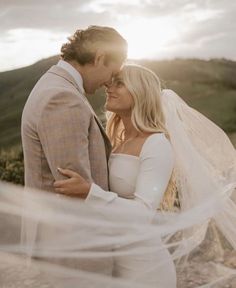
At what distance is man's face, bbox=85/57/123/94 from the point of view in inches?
143

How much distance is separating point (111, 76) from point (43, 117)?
860mm

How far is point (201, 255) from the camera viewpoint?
15.7ft

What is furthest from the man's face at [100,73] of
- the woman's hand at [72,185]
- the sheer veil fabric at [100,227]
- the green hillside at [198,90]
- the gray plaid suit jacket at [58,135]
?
the green hillside at [198,90]

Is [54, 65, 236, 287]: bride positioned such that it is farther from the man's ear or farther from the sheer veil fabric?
the man's ear

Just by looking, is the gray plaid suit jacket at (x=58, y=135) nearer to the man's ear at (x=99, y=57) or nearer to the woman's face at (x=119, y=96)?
the man's ear at (x=99, y=57)

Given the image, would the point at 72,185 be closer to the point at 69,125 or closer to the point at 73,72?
the point at 69,125

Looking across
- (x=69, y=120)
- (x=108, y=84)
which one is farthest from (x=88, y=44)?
(x=69, y=120)

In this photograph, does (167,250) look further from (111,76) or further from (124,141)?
(111,76)

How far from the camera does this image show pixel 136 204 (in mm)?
3463

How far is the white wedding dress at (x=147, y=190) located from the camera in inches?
139

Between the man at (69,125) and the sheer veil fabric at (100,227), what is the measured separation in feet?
0.10

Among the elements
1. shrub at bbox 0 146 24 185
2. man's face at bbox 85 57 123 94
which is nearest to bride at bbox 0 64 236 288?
man's face at bbox 85 57 123 94

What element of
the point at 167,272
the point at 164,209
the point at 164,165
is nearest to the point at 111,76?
the point at 164,165

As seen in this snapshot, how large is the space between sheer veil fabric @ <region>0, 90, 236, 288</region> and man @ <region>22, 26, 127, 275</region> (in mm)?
32
